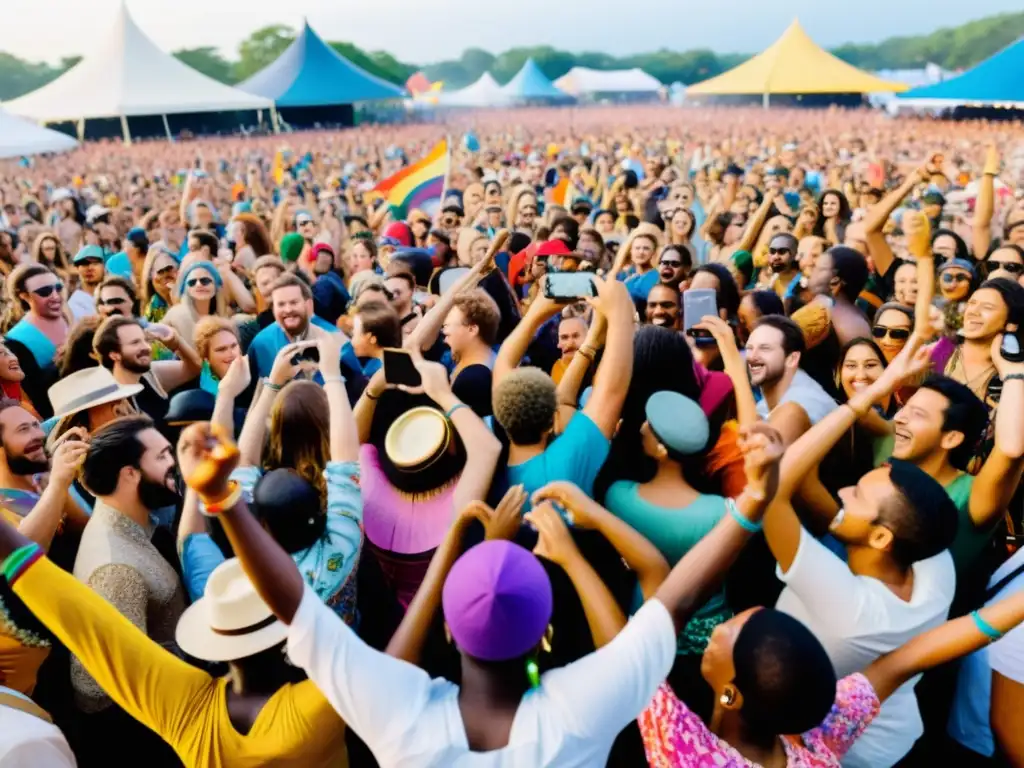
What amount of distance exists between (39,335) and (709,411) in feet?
11.9

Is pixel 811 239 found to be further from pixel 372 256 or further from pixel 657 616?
pixel 657 616

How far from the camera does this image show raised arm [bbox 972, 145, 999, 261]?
17.9 feet

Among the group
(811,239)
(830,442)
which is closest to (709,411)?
(830,442)

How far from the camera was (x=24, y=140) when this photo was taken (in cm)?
1167

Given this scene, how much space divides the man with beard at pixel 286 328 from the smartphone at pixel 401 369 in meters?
1.11

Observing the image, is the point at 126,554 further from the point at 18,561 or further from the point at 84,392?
the point at 84,392

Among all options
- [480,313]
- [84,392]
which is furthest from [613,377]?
[84,392]

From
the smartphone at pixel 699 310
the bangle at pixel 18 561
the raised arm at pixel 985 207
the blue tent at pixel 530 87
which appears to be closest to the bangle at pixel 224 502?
the bangle at pixel 18 561

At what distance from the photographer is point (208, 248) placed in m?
5.63

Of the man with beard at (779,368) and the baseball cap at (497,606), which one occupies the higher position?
the baseball cap at (497,606)

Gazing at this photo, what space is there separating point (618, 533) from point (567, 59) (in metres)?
113

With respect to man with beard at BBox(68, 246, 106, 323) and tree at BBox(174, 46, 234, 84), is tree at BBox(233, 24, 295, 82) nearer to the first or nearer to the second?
tree at BBox(174, 46, 234, 84)

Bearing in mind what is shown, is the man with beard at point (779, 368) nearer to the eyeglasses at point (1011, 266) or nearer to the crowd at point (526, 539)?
the crowd at point (526, 539)

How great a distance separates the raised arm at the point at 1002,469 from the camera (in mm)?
2350
